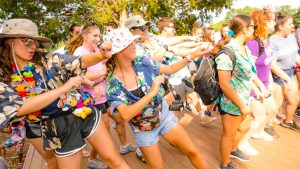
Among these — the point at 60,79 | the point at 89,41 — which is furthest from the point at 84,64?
the point at 89,41

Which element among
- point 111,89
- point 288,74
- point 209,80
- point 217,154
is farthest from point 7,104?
point 288,74

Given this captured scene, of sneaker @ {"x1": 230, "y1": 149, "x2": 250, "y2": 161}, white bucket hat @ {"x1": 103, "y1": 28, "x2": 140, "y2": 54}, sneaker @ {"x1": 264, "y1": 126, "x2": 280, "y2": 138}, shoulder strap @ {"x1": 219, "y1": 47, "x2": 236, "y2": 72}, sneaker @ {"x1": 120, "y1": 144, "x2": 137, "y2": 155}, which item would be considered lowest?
sneaker @ {"x1": 264, "y1": 126, "x2": 280, "y2": 138}

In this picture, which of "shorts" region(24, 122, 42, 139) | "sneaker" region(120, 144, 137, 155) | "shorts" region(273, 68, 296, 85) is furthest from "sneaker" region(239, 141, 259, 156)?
"shorts" region(24, 122, 42, 139)

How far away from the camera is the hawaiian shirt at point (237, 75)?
9.66 feet

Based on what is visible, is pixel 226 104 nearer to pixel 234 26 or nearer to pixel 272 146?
pixel 234 26

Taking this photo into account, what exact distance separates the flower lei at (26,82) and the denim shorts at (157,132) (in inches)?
38.2

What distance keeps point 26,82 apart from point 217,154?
309cm

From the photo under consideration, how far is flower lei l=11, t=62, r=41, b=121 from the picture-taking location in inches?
86.7

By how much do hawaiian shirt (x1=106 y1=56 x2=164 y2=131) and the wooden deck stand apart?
63.2 inches

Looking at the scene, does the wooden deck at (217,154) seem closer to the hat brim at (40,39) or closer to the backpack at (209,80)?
the backpack at (209,80)

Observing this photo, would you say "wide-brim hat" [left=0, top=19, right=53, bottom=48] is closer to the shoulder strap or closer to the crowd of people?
the crowd of people

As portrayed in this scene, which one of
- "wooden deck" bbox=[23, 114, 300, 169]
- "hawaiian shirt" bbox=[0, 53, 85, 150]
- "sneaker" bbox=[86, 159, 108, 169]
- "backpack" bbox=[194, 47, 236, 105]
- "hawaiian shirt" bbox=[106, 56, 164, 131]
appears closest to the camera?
"hawaiian shirt" bbox=[0, 53, 85, 150]

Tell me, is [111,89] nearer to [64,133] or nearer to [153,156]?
[64,133]

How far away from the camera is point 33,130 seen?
104 inches
